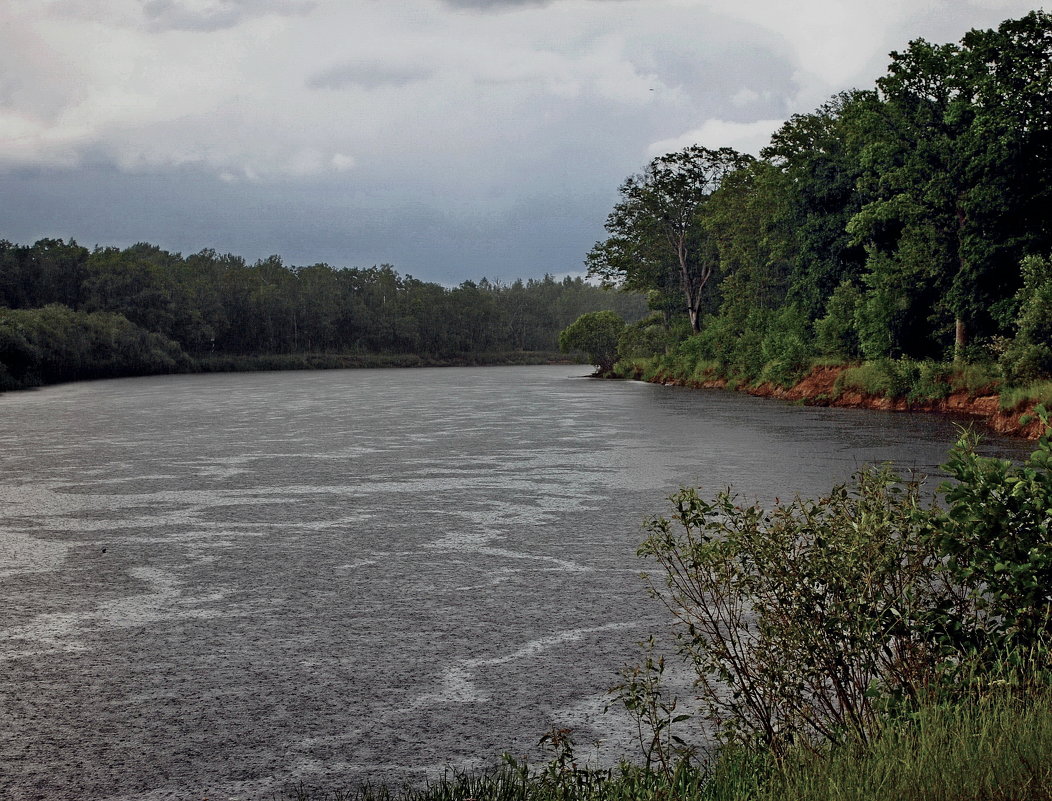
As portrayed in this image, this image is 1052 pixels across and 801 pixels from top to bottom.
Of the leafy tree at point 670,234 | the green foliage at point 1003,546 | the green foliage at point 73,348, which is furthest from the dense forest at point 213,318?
the green foliage at point 1003,546

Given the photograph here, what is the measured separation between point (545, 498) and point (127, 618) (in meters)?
8.48

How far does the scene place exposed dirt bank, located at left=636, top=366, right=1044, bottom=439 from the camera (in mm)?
26500

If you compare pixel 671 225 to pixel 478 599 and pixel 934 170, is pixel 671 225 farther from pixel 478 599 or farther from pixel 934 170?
pixel 478 599

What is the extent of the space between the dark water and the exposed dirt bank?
247 centimetres

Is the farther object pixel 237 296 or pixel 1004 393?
pixel 237 296

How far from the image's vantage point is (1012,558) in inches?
214

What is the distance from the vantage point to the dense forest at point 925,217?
33.1 meters

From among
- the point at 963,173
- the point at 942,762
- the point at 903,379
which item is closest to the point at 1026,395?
the point at 903,379

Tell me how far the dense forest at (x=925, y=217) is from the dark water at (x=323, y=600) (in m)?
11.1

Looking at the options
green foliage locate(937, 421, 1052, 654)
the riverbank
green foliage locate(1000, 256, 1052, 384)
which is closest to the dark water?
green foliage locate(937, 421, 1052, 654)

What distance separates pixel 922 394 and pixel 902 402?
3.98ft

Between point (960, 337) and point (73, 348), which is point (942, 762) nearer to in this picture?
point (960, 337)

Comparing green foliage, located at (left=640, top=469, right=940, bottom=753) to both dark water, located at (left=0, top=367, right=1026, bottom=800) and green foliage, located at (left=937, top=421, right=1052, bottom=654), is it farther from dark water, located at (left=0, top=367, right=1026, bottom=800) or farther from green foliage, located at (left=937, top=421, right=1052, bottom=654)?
dark water, located at (left=0, top=367, right=1026, bottom=800)

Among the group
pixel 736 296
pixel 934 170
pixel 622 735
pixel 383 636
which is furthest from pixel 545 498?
pixel 736 296
